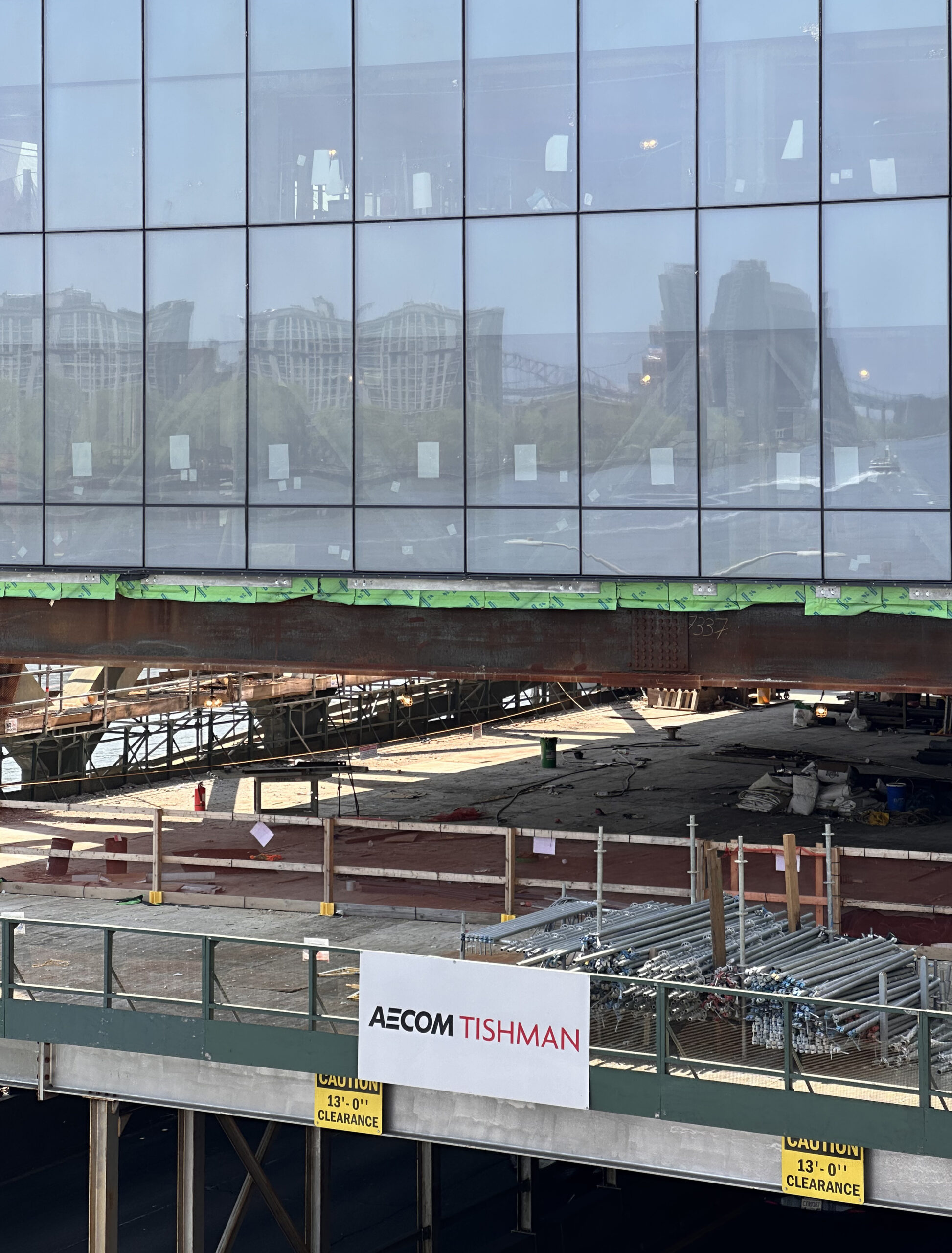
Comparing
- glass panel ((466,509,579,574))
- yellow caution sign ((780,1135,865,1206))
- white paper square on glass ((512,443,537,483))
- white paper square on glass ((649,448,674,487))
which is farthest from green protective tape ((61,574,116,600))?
yellow caution sign ((780,1135,865,1206))

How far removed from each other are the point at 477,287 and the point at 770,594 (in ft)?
18.5

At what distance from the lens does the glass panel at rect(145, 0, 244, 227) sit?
20156 millimetres

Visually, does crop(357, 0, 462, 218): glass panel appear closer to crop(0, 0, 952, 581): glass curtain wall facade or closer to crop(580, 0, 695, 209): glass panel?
crop(0, 0, 952, 581): glass curtain wall facade

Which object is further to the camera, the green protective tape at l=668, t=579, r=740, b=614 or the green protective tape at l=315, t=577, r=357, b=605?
the green protective tape at l=315, t=577, r=357, b=605

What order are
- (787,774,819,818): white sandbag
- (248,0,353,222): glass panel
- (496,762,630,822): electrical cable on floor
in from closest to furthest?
(248,0,353,222): glass panel < (787,774,819,818): white sandbag < (496,762,630,822): electrical cable on floor

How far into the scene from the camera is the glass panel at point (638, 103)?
18.7 meters

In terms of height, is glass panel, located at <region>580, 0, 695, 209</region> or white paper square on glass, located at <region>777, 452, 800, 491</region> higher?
glass panel, located at <region>580, 0, 695, 209</region>

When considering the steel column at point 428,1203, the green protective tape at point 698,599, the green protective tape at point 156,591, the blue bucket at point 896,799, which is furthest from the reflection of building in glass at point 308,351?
the blue bucket at point 896,799

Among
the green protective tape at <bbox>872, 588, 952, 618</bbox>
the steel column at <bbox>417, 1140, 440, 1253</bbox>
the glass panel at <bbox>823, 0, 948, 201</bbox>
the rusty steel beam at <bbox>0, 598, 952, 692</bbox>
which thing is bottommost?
the steel column at <bbox>417, 1140, 440, 1253</bbox>

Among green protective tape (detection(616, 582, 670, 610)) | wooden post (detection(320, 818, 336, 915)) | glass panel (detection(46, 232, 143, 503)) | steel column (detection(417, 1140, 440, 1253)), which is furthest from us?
steel column (detection(417, 1140, 440, 1253))

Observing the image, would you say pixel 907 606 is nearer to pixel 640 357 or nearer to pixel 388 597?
pixel 640 357

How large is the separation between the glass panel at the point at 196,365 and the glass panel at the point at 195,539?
23 cm

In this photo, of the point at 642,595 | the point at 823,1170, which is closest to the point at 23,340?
the point at 642,595

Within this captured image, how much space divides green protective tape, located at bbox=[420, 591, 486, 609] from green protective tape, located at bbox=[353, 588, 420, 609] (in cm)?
11
